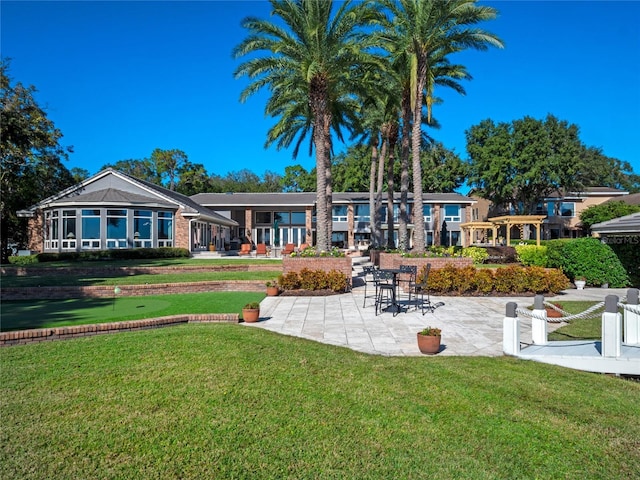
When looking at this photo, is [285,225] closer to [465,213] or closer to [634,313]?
[465,213]

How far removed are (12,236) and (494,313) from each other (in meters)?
36.3

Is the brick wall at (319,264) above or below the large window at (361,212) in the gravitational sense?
below

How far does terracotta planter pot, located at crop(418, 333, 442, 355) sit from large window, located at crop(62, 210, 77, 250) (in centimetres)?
2715

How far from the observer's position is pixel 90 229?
26.9 m

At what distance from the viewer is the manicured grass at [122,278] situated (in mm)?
15086

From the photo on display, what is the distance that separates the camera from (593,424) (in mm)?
4215

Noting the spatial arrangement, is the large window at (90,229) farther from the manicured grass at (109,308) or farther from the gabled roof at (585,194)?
the gabled roof at (585,194)

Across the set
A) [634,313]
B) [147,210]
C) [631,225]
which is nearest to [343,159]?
[147,210]

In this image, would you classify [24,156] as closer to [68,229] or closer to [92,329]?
[68,229]

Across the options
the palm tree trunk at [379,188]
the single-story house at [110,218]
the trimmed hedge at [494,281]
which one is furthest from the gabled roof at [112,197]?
the trimmed hedge at [494,281]

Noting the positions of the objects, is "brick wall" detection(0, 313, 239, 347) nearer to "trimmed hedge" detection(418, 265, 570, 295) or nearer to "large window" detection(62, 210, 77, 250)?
"trimmed hedge" detection(418, 265, 570, 295)

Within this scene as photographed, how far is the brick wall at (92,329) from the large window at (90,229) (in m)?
21.6

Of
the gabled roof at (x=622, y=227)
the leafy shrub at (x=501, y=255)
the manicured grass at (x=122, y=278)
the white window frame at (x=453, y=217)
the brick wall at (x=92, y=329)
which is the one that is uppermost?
the white window frame at (x=453, y=217)

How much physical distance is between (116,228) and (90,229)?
1.61 m
